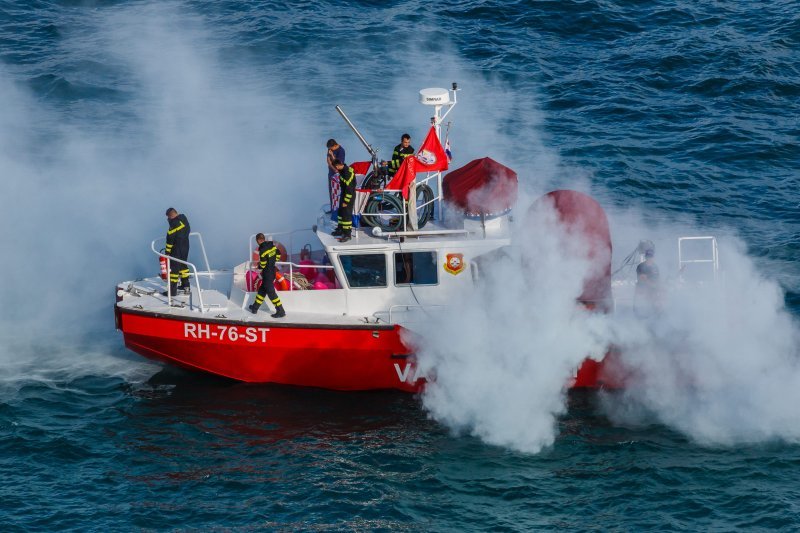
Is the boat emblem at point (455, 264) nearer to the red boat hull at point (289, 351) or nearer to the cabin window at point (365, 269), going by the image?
the cabin window at point (365, 269)

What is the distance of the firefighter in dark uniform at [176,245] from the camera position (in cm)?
2177

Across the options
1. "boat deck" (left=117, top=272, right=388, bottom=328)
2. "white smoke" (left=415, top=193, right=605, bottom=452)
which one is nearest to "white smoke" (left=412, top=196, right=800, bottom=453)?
"white smoke" (left=415, top=193, right=605, bottom=452)

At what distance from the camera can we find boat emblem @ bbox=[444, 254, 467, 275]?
21156 millimetres

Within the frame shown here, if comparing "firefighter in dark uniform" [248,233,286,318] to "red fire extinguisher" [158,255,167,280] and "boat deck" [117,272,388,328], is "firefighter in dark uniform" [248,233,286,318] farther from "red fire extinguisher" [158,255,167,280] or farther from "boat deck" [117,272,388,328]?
"red fire extinguisher" [158,255,167,280]

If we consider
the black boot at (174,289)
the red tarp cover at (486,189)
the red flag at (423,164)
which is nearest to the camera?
the red flag at (423,164)

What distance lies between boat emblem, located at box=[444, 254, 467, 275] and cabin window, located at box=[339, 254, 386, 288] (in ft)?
4.08

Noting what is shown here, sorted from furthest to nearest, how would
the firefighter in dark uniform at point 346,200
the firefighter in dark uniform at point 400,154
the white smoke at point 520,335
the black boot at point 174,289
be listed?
the black boot at point 174,289 < the firefighter in dark uniform at point 400,154 < the firefighter in dark uniform at point 346,200 < the white smoke at point 520,335

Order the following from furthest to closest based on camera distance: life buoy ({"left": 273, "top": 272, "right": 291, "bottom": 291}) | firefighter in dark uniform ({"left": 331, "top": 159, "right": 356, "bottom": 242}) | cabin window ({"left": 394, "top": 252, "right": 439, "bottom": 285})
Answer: life buoy ({"left": 273, "top": 272, "right": 291, "bottom": 291}) < cabin window ({"left": 394, "top": 252, "right": 439, "bottom": 285}) < firefighter in dark uniform ({"left": 331, "top": 159, "right": 356, "bottom": 242})

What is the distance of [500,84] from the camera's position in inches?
1436

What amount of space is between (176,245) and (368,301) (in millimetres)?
4009

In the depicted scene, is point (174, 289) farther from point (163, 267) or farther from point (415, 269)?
point (415, 269)

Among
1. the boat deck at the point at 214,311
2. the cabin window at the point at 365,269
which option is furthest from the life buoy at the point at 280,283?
the cabin window at the point at 365,269

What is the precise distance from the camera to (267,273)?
2097 cm

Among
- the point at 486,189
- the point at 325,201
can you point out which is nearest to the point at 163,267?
the point at 486,189
